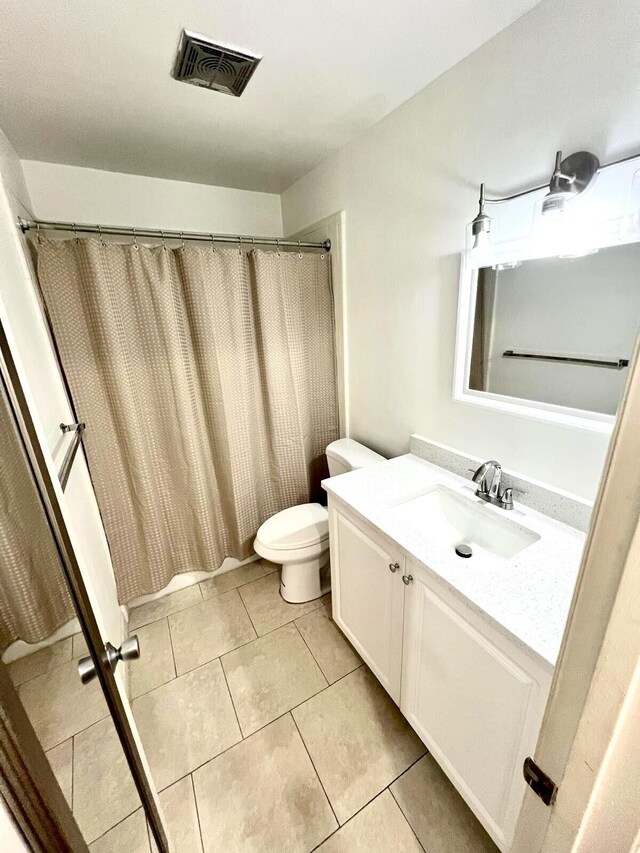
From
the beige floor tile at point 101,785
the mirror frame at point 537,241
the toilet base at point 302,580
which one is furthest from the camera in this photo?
the toilet base at point 302,580

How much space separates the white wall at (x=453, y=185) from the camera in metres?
0.87

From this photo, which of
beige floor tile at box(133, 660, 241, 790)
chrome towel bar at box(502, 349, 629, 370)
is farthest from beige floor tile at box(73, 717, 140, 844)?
chrome towel bar at box(502, 349, 629, 370)

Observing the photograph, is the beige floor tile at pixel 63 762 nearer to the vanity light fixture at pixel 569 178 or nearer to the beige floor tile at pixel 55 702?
the beige floor tile at pixel 55 702

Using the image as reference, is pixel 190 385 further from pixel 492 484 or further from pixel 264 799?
pixel 264 799

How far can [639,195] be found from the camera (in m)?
0.83

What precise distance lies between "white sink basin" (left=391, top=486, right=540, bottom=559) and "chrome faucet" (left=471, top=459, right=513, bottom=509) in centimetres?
3

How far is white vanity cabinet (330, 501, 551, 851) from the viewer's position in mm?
802

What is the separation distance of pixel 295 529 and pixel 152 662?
2.89ft

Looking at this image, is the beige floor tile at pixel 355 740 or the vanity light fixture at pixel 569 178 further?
the beige floor tile at pixel 355 740

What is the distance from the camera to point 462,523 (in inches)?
50.9

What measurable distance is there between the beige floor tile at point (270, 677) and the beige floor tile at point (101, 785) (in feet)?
1.33

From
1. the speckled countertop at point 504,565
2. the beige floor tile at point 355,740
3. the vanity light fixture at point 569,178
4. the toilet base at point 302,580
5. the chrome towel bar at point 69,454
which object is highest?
the vanity light fixture at point 569,178

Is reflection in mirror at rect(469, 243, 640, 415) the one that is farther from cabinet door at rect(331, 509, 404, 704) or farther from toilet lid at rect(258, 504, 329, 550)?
toilet lid at rect(258, 504, 329, 550)

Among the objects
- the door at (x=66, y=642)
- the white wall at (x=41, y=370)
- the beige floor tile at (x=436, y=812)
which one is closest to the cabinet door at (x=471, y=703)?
the beige floor tile at (x=436, y=812)
